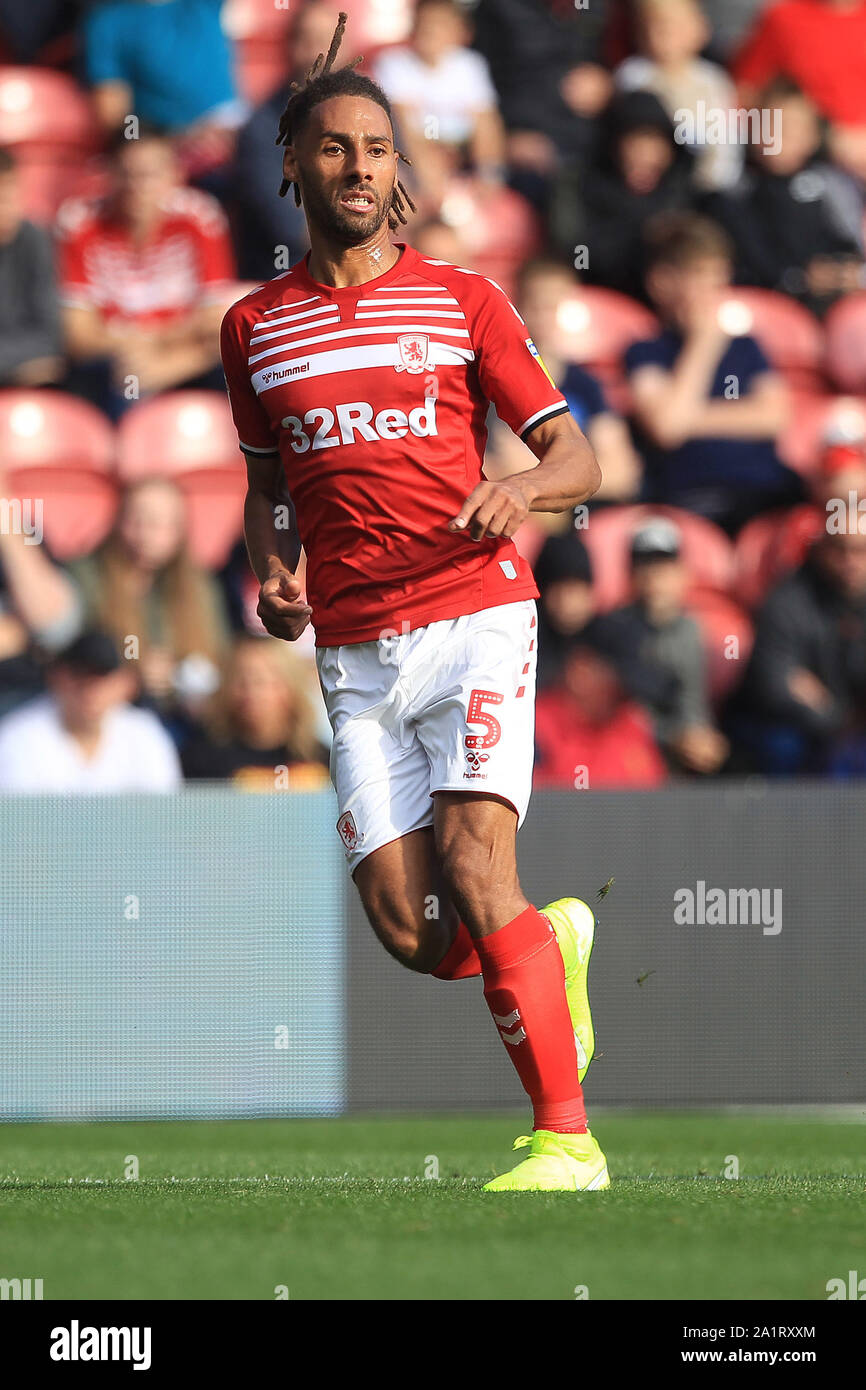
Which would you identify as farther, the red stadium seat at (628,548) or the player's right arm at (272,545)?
the red stadium seat at (628,548)

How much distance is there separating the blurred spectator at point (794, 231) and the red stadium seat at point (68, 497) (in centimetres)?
372

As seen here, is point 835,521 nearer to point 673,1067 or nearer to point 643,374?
point 643,374

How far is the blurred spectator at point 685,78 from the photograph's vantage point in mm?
11336

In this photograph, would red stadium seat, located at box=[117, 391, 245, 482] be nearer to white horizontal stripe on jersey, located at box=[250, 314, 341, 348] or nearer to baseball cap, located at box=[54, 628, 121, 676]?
baseball cap, located at box=[54, 628, 121, 676]

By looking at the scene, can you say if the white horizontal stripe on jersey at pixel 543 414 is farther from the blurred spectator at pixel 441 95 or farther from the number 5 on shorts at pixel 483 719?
the blurred spectator at pixel 441 95

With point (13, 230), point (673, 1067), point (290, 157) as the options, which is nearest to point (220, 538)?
point (13, 230)

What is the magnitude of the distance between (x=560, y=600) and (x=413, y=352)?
5009mm

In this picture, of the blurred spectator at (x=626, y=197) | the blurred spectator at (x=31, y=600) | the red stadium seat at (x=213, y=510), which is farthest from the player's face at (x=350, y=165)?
the blurred spectator at (x=626, y=197)

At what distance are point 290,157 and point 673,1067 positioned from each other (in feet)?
15.7

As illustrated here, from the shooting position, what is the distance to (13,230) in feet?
34.7

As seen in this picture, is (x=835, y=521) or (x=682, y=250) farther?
(x=682, y=250)

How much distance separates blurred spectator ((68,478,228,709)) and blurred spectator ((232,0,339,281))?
1.68m

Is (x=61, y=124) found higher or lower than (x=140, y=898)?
higher

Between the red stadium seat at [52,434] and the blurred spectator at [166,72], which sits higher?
the blurred spectator at [166,72]
